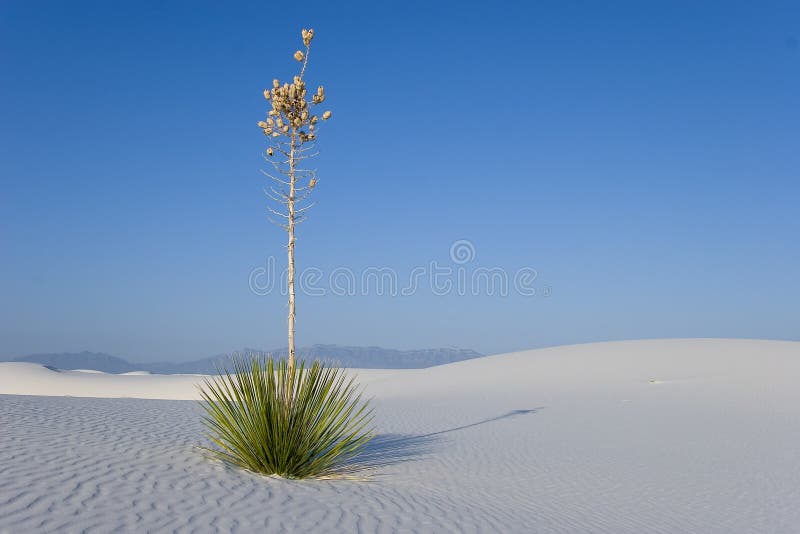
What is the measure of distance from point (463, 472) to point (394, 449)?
6.06 feet

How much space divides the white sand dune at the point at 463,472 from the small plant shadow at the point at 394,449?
2.1 inches

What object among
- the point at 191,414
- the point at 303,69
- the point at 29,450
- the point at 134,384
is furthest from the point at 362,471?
the point at 134,384

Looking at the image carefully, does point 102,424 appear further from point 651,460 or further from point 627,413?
point 627,413

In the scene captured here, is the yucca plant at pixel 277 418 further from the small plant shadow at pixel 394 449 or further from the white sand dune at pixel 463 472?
the small plant shadow at pixel 394 449

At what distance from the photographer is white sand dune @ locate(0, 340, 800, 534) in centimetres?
576

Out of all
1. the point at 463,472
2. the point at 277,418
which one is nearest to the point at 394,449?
the point at 463,472

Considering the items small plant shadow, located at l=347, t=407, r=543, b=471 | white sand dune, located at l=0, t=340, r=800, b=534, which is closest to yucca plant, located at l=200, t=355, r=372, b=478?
white sand dune, located at l=0, t=340, r=800, b=534

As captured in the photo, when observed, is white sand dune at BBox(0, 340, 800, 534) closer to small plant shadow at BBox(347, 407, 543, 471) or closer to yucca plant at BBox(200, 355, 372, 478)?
small plant shadow at BBox(347, 407, 543, 471)

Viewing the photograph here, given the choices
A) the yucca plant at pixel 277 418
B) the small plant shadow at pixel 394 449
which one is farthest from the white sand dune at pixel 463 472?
the yucca plant at pixel 277 418

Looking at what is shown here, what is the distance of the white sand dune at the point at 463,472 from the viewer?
5.76 m

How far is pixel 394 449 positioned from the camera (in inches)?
439

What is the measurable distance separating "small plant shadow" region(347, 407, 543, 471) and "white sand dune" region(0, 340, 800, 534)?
5 centimetres

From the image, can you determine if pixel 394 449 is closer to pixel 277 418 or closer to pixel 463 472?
pixel 463 472

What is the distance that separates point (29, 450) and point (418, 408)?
12824mm
